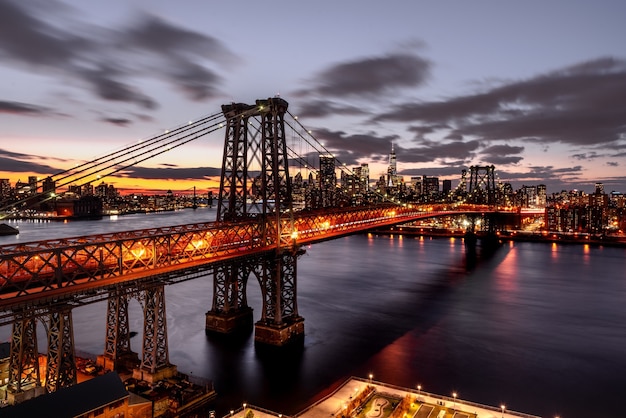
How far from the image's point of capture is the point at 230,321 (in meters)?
33.8

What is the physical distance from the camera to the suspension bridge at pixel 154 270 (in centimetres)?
1806

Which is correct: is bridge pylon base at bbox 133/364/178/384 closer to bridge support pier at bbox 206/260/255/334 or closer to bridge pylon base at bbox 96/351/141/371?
bridge pylon base at bbox 96/351/141/371

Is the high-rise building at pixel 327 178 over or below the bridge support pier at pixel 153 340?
over

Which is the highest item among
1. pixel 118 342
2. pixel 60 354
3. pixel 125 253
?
pixel 125 253

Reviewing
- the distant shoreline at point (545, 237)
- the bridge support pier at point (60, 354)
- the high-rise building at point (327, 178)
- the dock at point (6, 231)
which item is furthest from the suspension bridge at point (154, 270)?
the dock at point (6, 231)

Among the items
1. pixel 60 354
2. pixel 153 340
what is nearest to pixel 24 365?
pixel 60 354

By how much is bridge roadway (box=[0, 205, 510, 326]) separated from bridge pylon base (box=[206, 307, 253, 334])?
6.76 meters

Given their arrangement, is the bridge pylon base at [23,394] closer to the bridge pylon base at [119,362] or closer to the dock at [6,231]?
the bridge pylon base at [119,362]

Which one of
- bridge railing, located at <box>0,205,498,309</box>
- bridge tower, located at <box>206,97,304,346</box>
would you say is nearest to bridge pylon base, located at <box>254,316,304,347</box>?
bridge tower, located at <box>206,97,304,346</box>

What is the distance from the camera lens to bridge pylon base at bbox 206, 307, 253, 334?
3375cm

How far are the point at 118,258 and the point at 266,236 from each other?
1178cm

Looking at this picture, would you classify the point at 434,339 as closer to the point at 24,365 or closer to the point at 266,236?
the point at 266,236

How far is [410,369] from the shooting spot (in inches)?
1182

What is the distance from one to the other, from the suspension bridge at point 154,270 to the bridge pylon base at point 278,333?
72mm
